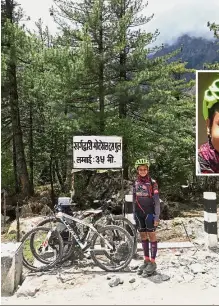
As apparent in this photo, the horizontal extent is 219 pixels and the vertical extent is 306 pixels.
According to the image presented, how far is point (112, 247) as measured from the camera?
6.12 metres

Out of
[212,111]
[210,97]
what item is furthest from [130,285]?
[210,97]

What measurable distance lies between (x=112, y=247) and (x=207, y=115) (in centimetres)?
542

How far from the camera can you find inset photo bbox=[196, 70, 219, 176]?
1025 centimetres

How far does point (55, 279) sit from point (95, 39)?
524 inches

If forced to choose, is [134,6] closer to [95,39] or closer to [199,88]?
[95,39]

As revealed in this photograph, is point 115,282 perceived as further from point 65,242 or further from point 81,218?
point 81,218

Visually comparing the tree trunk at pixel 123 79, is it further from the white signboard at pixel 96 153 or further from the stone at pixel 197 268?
the stone at pixel 197 268

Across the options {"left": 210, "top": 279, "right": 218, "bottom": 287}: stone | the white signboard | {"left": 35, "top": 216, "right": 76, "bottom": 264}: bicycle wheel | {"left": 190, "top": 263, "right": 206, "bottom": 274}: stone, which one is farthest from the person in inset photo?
{"left": 35, "top": 216, "right": 76, "bottom": 264}: bicycle wheel

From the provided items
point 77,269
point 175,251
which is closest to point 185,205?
point 175,251

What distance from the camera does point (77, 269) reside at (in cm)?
612

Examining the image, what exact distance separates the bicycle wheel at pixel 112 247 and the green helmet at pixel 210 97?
523cm

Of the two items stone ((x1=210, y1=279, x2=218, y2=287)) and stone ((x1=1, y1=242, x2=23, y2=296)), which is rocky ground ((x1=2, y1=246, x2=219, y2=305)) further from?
stone ((x1=1, y1=242, x2=23, y2=296))

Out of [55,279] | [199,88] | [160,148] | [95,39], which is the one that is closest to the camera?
[55,279]

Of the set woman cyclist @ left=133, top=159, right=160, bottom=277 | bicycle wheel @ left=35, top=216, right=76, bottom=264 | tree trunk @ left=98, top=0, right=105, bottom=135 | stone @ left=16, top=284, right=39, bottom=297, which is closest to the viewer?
stone @ left=16, top=284, right=39, bottom=297
